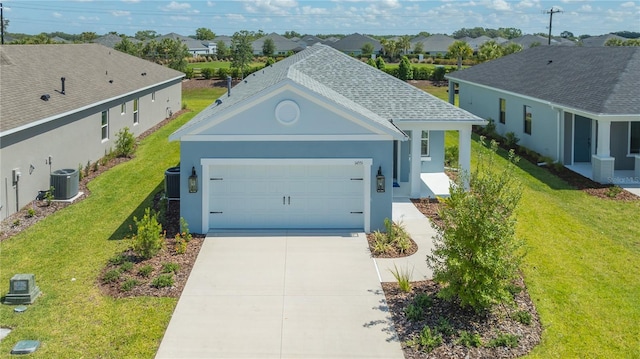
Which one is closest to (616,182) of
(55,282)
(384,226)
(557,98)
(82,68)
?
(557,98)

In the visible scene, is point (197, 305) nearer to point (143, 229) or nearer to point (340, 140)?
point (143, 229)

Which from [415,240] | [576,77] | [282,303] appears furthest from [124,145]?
[576,77]

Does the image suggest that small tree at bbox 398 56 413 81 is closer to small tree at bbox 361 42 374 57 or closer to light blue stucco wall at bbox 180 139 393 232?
small tree at bbox 361 42 374 57

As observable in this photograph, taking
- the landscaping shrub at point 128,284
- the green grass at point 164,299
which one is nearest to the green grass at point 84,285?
the green grass at point 164,299

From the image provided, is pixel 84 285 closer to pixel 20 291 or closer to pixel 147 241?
pixel 20 291

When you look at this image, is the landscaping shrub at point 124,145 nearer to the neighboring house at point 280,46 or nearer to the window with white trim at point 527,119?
the window with white trim at point 527,119

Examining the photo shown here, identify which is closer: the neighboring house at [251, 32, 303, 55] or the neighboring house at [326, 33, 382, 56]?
the neighboring house at [326, 33, 382, 56]

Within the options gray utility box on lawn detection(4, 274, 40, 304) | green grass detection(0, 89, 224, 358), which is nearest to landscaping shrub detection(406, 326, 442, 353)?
green grass detection(0, 89, 224, 358)
